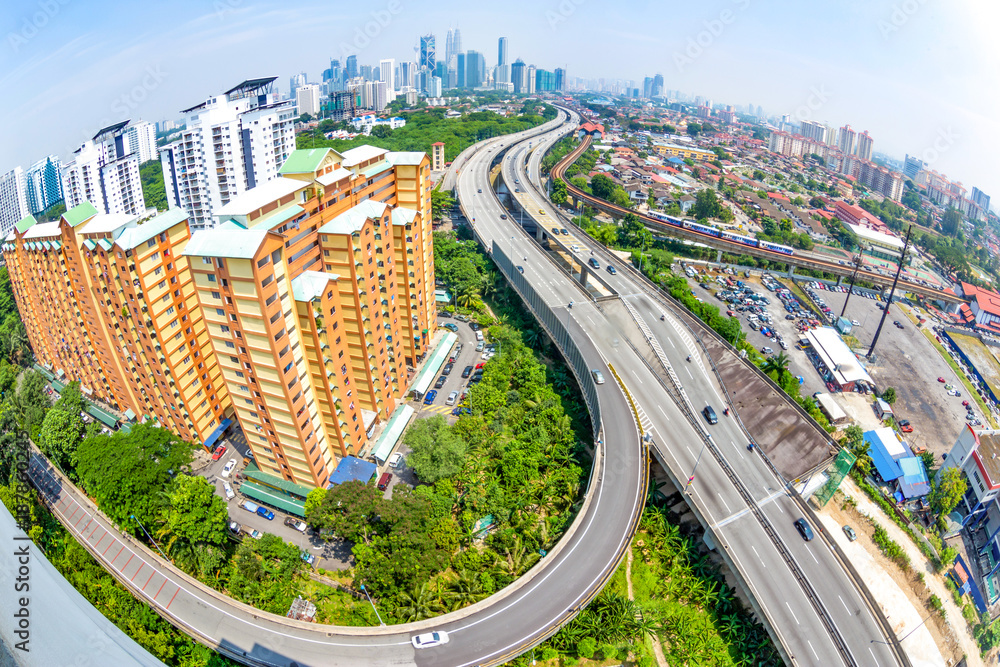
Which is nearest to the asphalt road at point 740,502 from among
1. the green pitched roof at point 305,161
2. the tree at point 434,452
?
the tree at point 434,452

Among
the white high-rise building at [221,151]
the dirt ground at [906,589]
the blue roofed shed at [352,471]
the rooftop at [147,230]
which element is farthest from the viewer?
the white high-rise building at [221,151]

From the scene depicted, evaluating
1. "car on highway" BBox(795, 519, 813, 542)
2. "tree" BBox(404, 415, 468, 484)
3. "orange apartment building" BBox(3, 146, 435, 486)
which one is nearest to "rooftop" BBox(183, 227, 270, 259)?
"orange apartment building" BBox(3, 146, 435, 486)

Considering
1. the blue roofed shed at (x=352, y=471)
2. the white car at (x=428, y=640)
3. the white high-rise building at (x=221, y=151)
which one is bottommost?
the blue roofed shed at (x=352, y=471)

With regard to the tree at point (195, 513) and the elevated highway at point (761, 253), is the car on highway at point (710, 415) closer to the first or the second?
the tree at point (195, 513)

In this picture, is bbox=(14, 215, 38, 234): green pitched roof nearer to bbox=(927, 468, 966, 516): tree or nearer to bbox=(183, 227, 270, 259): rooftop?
bbox=(183, 227, 270, 259): rooftop

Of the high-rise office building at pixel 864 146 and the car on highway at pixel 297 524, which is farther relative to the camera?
the high-rise office building at pixel 864 146

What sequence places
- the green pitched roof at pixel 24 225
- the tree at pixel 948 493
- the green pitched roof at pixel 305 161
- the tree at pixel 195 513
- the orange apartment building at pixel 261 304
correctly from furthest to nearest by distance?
the green pitched roof at pixel 24 225 < the tree at pixel 948 493 < the green pitched roof at pixel 305 161 < the tree at pixel 195 513 < the orange apartment building at pixel 261 304

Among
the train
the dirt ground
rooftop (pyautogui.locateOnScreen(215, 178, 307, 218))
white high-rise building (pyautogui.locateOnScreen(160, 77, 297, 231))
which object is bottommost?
the dirt ground

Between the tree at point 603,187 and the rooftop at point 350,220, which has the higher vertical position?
the rooftop at point 350,220
